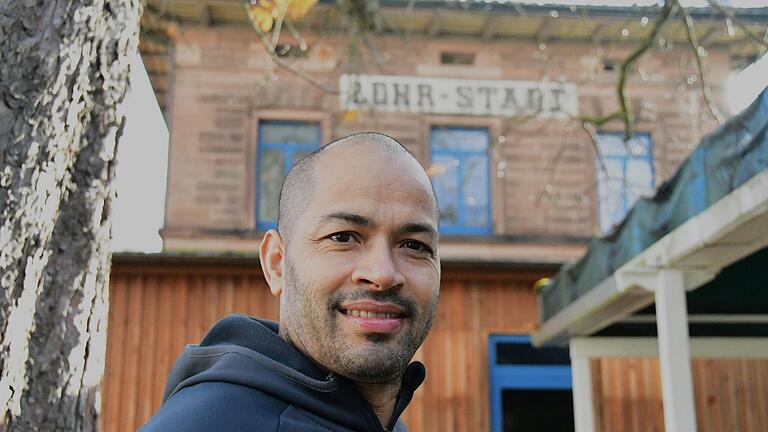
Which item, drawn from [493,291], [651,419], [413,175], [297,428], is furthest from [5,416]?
[651,419]

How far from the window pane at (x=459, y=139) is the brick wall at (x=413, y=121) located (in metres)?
0.17

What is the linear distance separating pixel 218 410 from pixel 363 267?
0.40 m

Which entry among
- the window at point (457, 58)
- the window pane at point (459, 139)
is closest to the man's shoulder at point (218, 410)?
the window pane at point (459, 139)

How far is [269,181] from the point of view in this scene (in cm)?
1655

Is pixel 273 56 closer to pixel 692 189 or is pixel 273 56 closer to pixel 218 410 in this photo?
pixel 692 189

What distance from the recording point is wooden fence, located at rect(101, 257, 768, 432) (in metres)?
10.0

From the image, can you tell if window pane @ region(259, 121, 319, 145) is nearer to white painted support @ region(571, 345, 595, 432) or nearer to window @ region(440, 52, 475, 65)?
window @ region(440, 52, 475, 65)

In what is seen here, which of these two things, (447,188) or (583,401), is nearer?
(583,401)

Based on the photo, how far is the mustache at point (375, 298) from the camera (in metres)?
1.69

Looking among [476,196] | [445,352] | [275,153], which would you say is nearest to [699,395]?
[445,352]

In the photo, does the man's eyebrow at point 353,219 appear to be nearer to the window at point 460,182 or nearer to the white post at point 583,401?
the white post at point 583,401

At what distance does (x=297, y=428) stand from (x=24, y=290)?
31.7 inches

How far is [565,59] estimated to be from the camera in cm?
1778

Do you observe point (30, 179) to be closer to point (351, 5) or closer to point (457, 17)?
point (351, 5)
